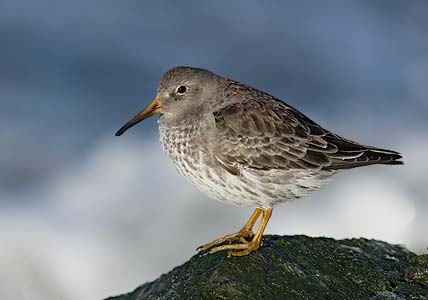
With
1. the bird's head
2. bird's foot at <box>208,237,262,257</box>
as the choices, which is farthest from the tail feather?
the bird's head

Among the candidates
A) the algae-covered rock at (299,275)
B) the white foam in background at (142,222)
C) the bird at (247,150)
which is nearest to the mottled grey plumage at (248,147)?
the bird at (247,150)

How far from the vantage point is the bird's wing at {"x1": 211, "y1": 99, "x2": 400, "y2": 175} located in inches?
296

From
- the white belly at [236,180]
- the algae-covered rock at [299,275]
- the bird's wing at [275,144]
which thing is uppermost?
the bird's wing at [275,144]

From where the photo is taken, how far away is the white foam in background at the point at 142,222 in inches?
568

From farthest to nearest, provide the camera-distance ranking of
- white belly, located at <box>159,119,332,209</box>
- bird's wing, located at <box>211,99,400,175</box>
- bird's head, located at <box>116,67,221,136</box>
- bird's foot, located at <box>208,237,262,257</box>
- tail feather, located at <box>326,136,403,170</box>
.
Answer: bird's head, located at <box>116,67,221,136</box> → tail feather, located at <box>326,136,403,170</box> → bird's wing, located at <box>211,99,400,175</box> → white belly, located at <box>159,119,332,209</box> → bird's foot, located at <box>208,237,262,257</box>

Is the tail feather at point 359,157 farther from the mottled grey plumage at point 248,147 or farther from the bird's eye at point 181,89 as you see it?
the bird's eye at point 181,89

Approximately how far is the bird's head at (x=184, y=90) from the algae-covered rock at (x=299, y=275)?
5.80 feet

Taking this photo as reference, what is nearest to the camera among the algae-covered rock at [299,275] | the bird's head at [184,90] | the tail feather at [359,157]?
the algae-covered rock at [299,275]

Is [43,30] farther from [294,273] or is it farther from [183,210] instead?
[294,273]

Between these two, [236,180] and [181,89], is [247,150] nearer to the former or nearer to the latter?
[236,180]

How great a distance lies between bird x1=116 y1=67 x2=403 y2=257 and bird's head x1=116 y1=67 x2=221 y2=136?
0.04 feet

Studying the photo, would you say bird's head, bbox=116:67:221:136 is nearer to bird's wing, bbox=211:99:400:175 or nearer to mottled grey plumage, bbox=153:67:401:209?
mottled grey plumage, bbox=153:67:401:209

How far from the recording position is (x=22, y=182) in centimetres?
1675

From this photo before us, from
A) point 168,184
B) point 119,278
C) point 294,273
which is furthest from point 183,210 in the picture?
point 294,273
